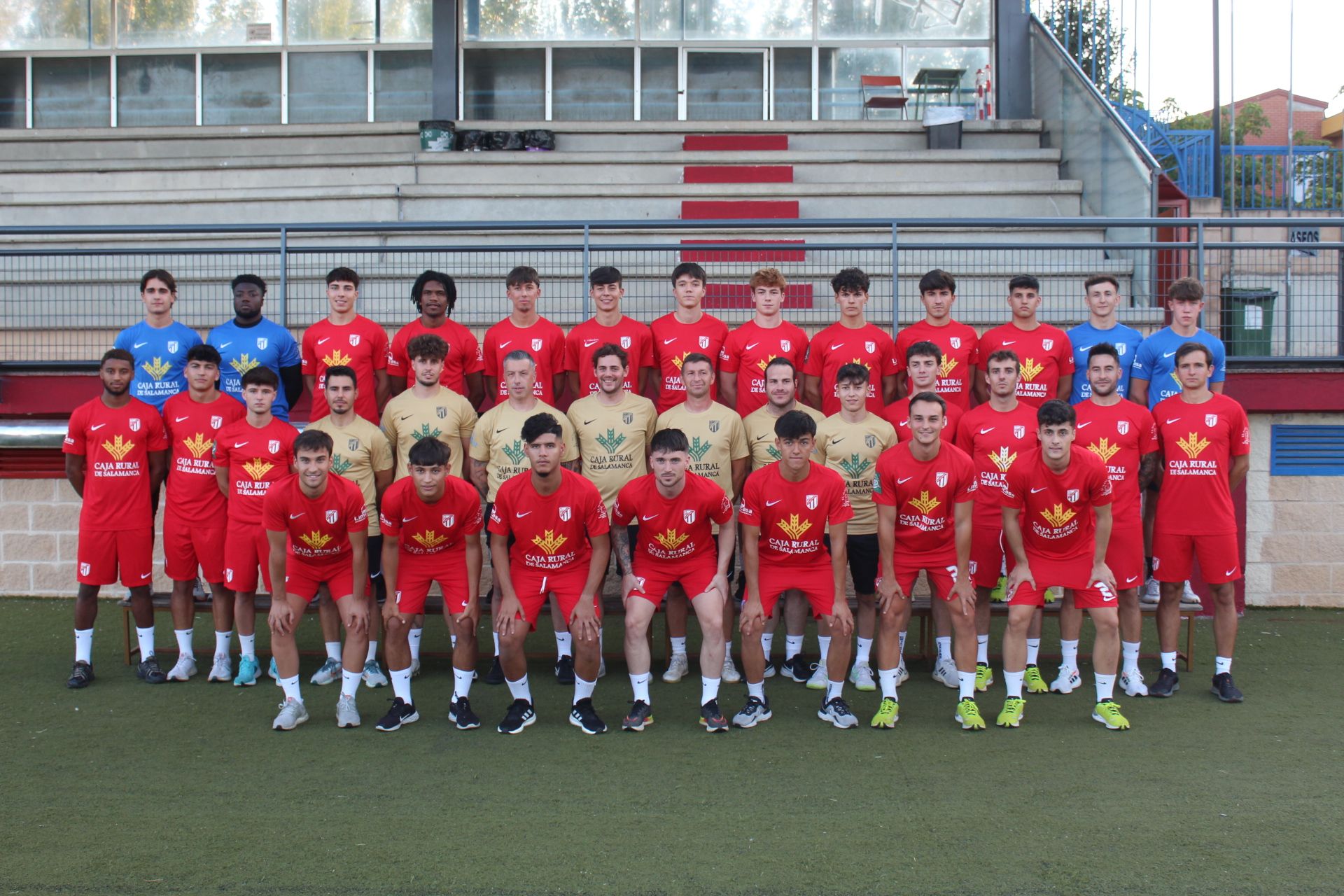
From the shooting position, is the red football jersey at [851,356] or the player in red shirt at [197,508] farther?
the red football jersey at [851,356]

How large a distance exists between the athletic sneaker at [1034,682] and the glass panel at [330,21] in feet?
38.4

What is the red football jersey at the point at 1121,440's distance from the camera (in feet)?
20.3

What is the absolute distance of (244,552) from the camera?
626cm

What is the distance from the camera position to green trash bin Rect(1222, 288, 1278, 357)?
8.25 m

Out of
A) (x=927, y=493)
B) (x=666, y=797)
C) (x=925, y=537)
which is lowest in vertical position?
(x=666, y=797)

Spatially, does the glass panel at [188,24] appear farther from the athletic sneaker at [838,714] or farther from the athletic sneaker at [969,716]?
the athletic sneaker at [969,716]

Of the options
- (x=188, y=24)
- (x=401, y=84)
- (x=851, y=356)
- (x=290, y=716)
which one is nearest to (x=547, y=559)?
(x=290, y=716)

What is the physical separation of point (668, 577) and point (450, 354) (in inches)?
89.9

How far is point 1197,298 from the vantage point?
675 centimetres

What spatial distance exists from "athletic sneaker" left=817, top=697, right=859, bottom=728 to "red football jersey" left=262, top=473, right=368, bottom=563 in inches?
97.7

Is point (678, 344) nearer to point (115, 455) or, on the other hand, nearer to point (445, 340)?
point (445, 340)

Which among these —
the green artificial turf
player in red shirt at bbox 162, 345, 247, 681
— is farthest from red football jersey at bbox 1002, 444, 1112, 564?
player in red shirt at bbox 162, 345, 247, 681

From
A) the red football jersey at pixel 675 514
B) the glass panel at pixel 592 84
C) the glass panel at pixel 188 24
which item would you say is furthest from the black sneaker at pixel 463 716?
the glass panel at pixel 188 24

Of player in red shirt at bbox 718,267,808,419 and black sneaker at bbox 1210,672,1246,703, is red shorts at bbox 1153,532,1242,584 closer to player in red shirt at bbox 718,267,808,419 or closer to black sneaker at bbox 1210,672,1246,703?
black sneaker at bbox 1210,672,1246,703
